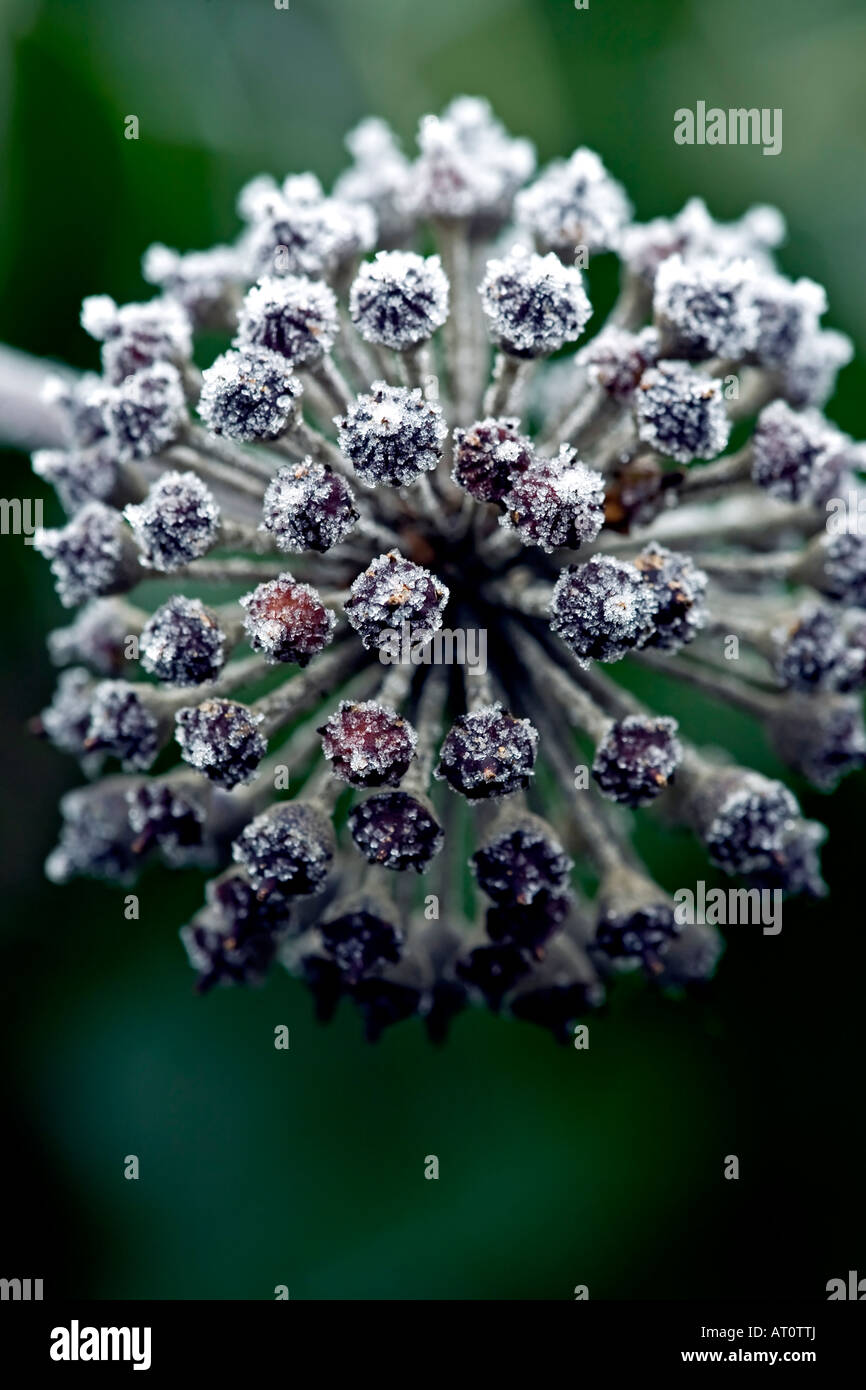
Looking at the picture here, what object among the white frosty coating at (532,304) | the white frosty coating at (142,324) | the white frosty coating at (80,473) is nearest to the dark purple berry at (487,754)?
the white frosty coating at (532,304)

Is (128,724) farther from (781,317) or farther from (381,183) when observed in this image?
(781,317)

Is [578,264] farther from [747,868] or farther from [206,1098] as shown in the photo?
[206,1098]

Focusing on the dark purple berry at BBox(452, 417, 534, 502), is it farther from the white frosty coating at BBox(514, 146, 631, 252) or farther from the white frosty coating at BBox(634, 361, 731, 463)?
the white frosty coating at BBox(514, 146, 631, 252)

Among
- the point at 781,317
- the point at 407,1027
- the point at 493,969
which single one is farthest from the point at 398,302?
the point at 407,1027

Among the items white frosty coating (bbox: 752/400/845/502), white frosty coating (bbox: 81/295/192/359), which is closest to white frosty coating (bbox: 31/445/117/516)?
white frosty coating (bbox: 81/295/192/359)

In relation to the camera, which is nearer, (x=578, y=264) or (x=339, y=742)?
(x=339, y=742)
